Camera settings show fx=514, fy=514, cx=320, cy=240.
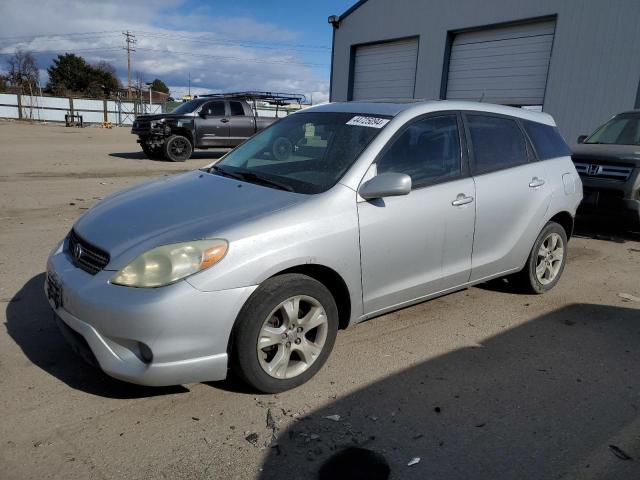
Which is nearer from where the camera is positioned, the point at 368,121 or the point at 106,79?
the point at 368,121

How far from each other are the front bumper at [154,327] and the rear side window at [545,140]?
10.3ft

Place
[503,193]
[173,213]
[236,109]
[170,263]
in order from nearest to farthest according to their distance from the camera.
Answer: [170,263]
[173,213]
[503,193]
[236,109]

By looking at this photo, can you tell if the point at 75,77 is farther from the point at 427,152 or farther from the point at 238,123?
the point at 427,152

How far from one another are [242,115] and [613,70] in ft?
33.8

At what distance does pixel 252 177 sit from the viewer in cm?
361

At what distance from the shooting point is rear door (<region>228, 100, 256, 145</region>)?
629 inches

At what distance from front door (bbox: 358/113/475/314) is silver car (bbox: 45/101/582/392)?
0.04 ft

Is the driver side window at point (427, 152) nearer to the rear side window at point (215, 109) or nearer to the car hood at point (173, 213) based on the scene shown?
the car hood at point (173, 213)

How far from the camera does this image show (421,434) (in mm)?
2662

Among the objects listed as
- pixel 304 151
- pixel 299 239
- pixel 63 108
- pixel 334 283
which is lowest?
pixel 334 283

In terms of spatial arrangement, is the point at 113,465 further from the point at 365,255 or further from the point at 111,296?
the point at 365,255

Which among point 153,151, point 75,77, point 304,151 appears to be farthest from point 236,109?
point 75,77

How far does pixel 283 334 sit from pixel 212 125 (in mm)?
13660

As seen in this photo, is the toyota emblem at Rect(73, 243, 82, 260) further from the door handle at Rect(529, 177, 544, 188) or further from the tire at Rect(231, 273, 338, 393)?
the door handle at Rect(529, 177, 544, 188)
